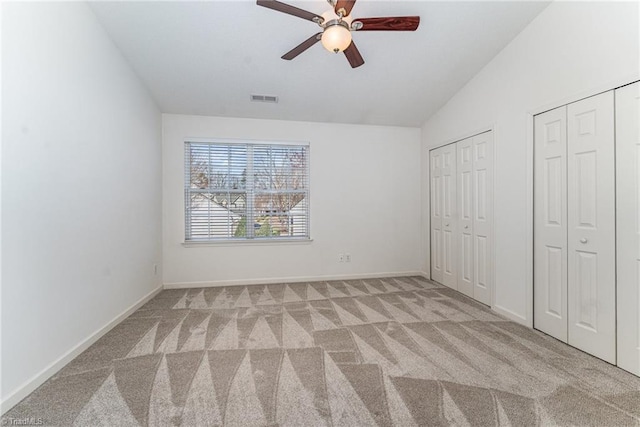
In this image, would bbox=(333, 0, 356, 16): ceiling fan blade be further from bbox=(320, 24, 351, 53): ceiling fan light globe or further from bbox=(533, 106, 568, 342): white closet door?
bbox=(533, 106, 568, 342): white closet door

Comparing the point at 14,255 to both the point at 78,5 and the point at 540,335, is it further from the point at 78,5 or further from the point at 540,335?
the point at 540,335

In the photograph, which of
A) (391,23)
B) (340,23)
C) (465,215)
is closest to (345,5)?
(340,23)

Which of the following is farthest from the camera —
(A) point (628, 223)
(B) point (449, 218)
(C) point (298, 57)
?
(B) point (449, 218)

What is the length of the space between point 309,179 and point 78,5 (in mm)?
3050

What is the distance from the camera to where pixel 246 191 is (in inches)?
169

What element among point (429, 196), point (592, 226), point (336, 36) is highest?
point (336, 36)

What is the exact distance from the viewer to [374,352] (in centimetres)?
223

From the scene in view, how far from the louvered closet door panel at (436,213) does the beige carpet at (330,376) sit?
4.19 ft

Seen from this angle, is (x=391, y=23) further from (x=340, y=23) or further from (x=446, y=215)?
(x=446, y=215)

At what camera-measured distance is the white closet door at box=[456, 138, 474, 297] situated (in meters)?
3.58

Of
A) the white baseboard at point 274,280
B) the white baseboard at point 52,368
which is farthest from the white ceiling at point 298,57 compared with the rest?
the white baseboard at point 52,368

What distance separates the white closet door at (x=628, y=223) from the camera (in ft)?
6.41

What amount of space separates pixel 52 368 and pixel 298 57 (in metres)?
3.49

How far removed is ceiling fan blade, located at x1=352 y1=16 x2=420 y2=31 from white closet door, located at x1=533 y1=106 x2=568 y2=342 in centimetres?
160
